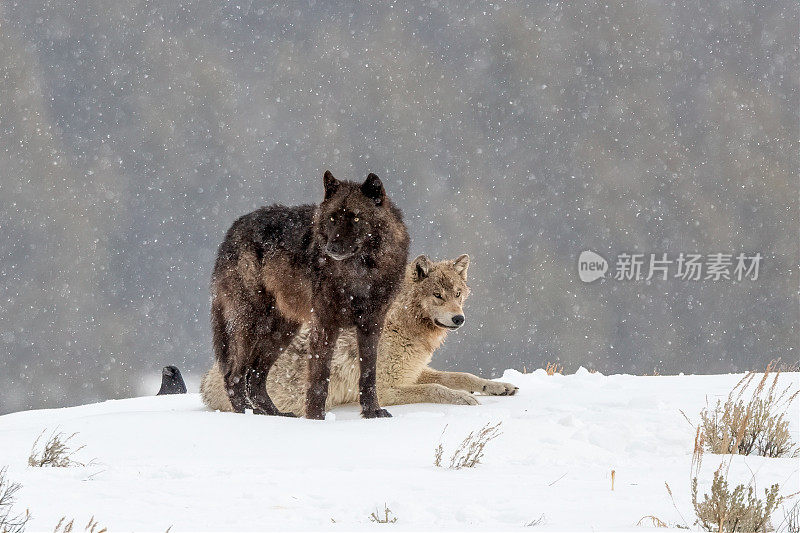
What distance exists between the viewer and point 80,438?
5582mm

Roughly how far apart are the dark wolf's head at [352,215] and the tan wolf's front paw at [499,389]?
8.00ft

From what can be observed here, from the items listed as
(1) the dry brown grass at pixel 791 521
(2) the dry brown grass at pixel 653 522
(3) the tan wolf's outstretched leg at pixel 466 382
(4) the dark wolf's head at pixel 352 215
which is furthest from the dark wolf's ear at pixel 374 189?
(1) the dry brown grass at pixel 791 521

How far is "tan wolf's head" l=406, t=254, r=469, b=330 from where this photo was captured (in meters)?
8.59

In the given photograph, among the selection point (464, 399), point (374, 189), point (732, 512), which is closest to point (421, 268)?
point (464, 399)

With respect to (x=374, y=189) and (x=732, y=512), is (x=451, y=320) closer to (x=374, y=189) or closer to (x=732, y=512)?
(x=374, y=189)

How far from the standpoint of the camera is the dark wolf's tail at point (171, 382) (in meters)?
11.9

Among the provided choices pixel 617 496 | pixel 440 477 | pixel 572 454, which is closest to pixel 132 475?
pixel 440 477

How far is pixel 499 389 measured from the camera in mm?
8508

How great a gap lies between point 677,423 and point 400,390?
3014 mm

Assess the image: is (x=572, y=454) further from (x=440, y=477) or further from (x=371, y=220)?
(x=371, y=220)

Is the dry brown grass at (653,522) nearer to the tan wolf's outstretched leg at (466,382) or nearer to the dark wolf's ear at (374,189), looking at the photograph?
the dark wolf's ear at (374,189)

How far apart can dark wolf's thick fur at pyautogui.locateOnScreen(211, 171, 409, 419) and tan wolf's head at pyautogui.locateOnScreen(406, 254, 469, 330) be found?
1.47 metres

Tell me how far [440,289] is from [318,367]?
2.23 meters

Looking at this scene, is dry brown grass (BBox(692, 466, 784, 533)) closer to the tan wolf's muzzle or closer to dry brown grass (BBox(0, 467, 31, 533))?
dry brown grass (BBox(0, 467, 31, 533))
